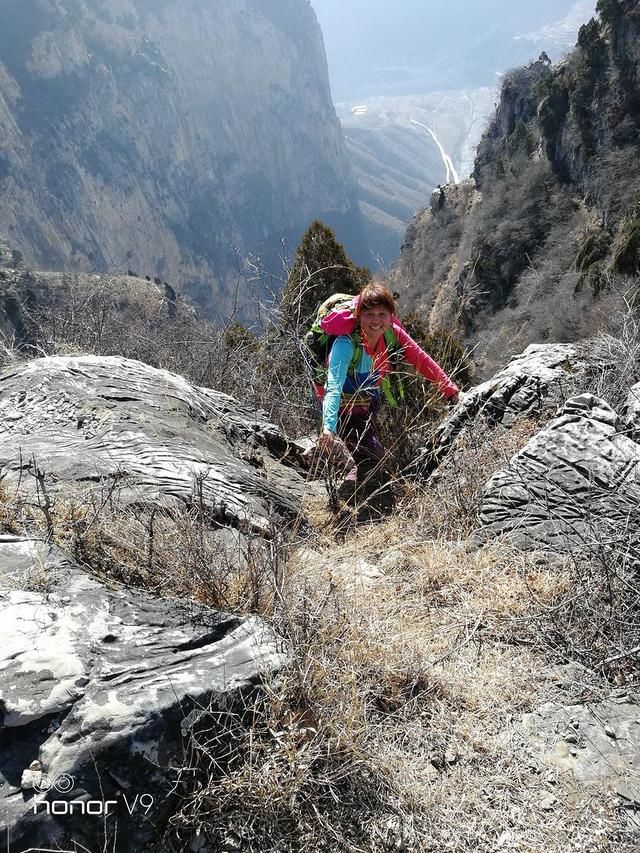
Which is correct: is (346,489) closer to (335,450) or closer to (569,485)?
(335,450)

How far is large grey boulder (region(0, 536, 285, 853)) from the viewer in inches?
48.4

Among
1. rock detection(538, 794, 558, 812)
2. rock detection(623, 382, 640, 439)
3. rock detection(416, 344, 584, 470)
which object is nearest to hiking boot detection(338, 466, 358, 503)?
rock detection(416, 344, 584, 470)

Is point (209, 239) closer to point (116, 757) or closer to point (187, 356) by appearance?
point (187, 356)

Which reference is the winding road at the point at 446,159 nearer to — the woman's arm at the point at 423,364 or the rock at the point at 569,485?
the woman's arm at the point at 423,364

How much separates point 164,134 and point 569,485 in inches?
4472

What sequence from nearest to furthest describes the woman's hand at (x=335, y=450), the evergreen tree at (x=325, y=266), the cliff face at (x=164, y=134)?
the woman's hand at (x=335, y=450) → the evergreen tree at (x=325, y=266) → the cliff face at (x=164, y=134)

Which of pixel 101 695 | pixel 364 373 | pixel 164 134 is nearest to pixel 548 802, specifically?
pixel 101 695

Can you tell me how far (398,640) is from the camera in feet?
6.51

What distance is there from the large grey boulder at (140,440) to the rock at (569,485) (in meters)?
1.08

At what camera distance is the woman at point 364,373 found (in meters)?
3.27

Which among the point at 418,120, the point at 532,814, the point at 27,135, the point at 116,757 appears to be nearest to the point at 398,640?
the point at 532,814

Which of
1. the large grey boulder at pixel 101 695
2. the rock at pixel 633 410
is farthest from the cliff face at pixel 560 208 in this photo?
the large grey boulder at pixel 101 695

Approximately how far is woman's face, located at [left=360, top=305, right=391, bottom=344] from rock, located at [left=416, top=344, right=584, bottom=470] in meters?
0.67

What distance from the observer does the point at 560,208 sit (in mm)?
32562
